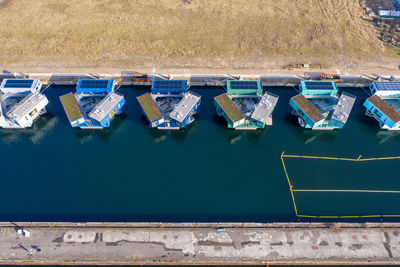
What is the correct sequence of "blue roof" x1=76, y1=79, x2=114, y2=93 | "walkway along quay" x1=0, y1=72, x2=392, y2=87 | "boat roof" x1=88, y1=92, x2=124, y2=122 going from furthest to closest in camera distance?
"walkway along quay" x1=0, y1=72, x2=392, y2=87, "blue roof" x1=76, y1=79, x2=114, y2=93, "boat roof" x1=88, y1=92, x2=124, y2=122

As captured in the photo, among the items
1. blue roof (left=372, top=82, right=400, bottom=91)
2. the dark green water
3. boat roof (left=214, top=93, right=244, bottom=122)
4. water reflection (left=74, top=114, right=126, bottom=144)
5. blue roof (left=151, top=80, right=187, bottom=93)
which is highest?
blue roof (left=151, top=80, right=187, bottom=93)

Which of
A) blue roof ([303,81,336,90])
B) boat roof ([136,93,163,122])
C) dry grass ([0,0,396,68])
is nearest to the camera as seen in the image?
boat roof ([136,93,163,122])

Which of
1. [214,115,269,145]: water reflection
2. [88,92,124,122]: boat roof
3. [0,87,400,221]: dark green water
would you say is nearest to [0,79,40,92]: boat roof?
[0,87,400,221]: dark green water

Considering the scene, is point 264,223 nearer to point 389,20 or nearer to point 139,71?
point 139,71

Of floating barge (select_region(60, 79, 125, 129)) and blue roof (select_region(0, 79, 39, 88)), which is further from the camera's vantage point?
blue roof (select_region(0, 79, 39, 88))

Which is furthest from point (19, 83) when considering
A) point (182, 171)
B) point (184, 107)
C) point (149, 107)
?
point (182, 171)

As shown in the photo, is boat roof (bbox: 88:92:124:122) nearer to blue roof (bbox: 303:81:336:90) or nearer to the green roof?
the green roof

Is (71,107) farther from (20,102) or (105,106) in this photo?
(20,102)
